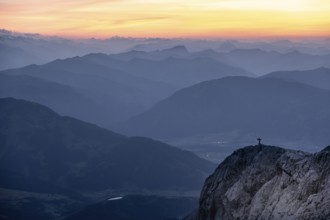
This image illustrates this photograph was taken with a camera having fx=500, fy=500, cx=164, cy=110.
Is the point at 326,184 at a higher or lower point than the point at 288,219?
higher

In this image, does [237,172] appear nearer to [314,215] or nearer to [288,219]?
[288,219]

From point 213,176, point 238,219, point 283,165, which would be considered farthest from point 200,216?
point 283,165

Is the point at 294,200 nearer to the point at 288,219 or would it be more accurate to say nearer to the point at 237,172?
the point at 288,219

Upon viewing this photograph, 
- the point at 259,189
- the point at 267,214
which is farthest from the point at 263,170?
the point at 267,214

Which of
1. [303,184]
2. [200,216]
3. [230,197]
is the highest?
[303,184]

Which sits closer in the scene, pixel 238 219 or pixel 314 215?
pixel 314 215

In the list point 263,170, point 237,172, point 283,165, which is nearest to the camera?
point 283,165

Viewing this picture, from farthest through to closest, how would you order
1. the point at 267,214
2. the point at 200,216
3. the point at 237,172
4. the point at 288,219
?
the point at 200,216
the point at 237,172
the point at 267,214
the point at 288,219
